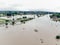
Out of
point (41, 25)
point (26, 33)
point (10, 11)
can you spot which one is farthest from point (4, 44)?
point (41, 25)

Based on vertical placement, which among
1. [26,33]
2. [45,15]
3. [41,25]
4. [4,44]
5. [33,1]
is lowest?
[4,44]

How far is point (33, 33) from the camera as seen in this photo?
1529 millimetres

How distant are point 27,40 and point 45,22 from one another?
338 mm

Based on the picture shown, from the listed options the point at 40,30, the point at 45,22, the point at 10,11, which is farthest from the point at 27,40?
the point at 10,11

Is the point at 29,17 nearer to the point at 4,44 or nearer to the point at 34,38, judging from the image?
the point at 34,38

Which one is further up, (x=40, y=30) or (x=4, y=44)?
(x=40, y=30)

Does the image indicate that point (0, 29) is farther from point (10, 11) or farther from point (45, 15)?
point (45, 15)

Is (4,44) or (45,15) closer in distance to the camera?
(4,44)

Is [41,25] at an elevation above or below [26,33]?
above

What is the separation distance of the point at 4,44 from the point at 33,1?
0.68 meters

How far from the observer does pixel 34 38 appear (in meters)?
1.52

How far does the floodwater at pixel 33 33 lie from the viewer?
1.48 meters

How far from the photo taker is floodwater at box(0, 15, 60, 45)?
1.48 m

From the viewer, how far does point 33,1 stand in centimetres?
157
